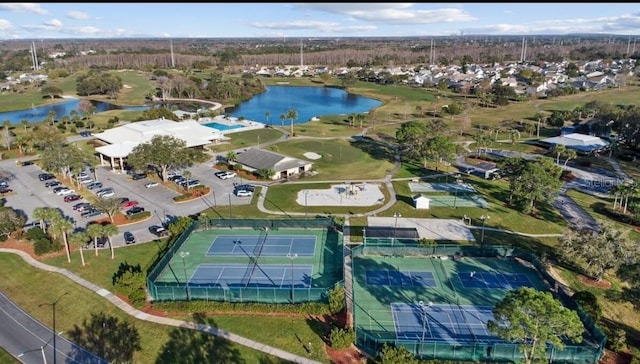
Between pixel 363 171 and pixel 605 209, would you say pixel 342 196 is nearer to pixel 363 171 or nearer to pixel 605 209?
pixel 363 171

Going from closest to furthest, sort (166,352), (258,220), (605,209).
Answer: (166,352) → (258,220) → (605,209)

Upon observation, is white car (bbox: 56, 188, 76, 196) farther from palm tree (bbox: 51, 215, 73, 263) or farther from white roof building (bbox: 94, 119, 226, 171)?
palm tree (bbox: 51, 215, 73, 263)

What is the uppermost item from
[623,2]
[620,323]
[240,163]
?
[623,2]

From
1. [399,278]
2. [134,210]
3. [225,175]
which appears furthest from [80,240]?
[399,278]

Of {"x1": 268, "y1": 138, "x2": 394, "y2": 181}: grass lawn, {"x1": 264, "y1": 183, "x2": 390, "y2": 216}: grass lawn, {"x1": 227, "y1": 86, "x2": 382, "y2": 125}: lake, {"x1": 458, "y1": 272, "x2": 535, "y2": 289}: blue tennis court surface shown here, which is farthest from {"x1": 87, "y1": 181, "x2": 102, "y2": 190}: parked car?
{"x1": 227, "y1": 86, "x2": 382, "y2": 125}: lake

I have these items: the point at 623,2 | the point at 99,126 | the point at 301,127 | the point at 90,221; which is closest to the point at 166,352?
the point at 90,221

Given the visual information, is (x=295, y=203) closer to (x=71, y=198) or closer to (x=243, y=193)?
(x=243, y=193)
